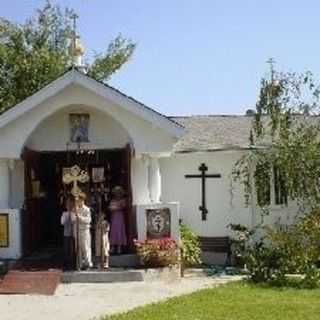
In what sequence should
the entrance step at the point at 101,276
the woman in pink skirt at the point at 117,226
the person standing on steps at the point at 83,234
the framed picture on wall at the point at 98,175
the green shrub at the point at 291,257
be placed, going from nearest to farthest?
the entrance step at the point at 101,276, the green shrub at the point at 291,257, the person standing on steps at the point at 83,234, the woman in pink skirt at the point at 117,226, the framed picture on wall at the point at 98,175

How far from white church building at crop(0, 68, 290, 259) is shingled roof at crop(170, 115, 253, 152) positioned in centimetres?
5

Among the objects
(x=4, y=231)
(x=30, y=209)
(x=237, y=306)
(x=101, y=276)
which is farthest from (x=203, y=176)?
(x=237, y=306)

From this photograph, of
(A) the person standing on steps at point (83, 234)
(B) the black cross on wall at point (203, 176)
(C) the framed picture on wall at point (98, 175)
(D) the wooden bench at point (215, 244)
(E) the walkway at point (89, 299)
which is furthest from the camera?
(B) the black cross on wall at point (203, 176)

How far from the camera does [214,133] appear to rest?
2152 cm

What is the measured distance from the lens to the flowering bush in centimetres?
1636

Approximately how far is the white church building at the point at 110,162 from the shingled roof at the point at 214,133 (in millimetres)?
55

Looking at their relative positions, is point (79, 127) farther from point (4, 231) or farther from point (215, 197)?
point (215, 197)

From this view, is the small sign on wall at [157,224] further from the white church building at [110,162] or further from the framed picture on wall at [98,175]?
the framed picture on wall at [98,175]

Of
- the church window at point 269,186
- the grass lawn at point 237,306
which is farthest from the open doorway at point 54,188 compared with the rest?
the grass lawn at point 237,306

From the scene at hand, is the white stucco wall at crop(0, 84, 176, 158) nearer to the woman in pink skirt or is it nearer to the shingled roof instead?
the woman in pink skirt

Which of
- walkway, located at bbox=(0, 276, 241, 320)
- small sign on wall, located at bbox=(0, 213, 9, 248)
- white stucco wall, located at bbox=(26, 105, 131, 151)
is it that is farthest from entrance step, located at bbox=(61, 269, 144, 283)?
white stucco wall, located at bbox=(26, 105, 131, 151)

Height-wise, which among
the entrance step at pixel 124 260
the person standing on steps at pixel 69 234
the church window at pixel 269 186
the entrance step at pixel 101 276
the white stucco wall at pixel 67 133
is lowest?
the entrance step at pixel 101 276

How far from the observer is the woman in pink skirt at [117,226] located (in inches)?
687

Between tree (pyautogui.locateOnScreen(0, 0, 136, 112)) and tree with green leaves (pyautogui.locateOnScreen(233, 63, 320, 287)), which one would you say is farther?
tree (pyautogui.locateOnScreen(0, 0, 136, 112))
